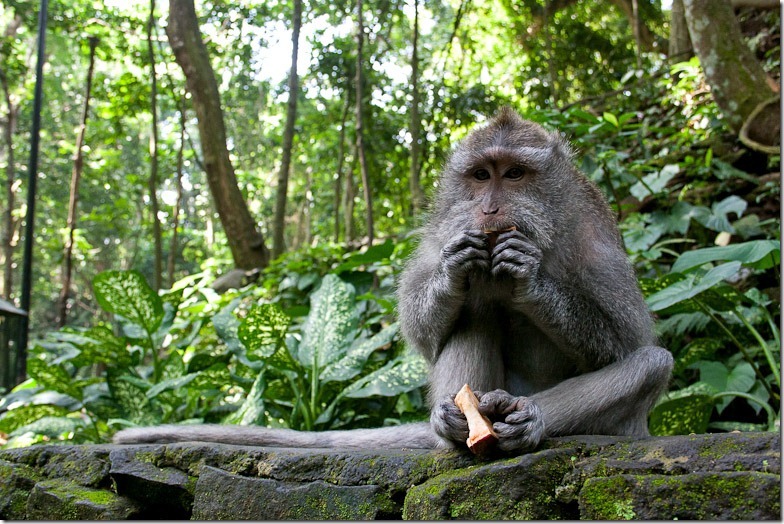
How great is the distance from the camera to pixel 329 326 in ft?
15.3

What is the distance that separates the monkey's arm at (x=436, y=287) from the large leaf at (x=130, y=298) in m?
2.51

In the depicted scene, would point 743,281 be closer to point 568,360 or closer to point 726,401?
point 726,401

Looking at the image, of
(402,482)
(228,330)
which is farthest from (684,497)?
(228,330)

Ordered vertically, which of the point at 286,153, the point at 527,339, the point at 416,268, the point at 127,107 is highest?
the point at 127,107

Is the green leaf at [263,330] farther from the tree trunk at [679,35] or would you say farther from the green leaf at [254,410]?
the tree trunk at [679,35]

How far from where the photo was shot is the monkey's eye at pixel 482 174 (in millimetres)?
3238

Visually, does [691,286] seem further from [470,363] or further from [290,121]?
[290,121]

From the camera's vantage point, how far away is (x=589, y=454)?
7.86 ft

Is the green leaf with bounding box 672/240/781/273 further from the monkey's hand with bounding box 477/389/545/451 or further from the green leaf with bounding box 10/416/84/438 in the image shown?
the green leaf with bounding box 10/416/84/438

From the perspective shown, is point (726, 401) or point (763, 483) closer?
point (763, 483)

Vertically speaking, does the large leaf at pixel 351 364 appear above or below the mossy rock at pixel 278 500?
above

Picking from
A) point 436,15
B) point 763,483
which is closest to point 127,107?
point 436,15

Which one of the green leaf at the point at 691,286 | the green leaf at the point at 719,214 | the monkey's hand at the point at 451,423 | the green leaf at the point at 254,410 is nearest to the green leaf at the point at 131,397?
the green leaf at the point at 254,410

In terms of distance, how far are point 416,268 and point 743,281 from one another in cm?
342
